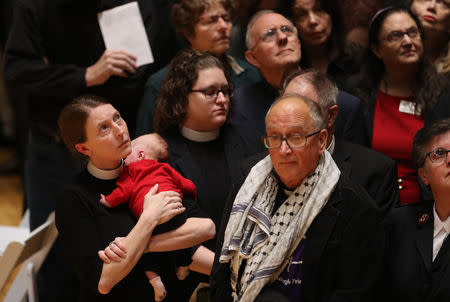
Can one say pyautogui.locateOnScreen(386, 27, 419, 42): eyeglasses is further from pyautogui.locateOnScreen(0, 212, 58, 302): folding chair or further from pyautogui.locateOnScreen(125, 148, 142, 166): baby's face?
pyautogui.locateOnScreen(0, 212, 58, 302): folding chair

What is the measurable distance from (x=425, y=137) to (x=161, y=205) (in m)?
1.14

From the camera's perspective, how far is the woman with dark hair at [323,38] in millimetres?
3584

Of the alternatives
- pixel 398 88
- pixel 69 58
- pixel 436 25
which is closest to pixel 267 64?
pixel 398 88

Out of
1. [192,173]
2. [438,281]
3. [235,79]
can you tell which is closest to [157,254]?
[192,173]

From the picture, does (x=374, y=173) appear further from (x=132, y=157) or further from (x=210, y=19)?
(x=210, y=19)

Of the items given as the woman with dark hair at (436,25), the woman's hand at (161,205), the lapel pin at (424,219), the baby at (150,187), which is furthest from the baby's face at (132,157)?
the woman with dark hair at (436,25)

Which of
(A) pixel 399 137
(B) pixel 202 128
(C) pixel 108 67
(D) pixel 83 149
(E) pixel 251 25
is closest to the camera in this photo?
(D) pixel 83 149

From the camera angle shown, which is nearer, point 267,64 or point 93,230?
point 93,230

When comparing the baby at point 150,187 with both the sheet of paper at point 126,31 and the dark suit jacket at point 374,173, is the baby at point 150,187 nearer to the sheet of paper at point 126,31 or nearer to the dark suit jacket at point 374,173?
the dark suit jacket at point 374,173

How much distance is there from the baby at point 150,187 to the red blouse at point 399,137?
1.14 m

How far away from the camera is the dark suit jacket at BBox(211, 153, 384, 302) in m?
2.25

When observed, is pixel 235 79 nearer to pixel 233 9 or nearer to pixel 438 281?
pixel 233 9

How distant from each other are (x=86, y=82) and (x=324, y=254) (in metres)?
1.77

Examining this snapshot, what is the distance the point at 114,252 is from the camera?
7.82ft
